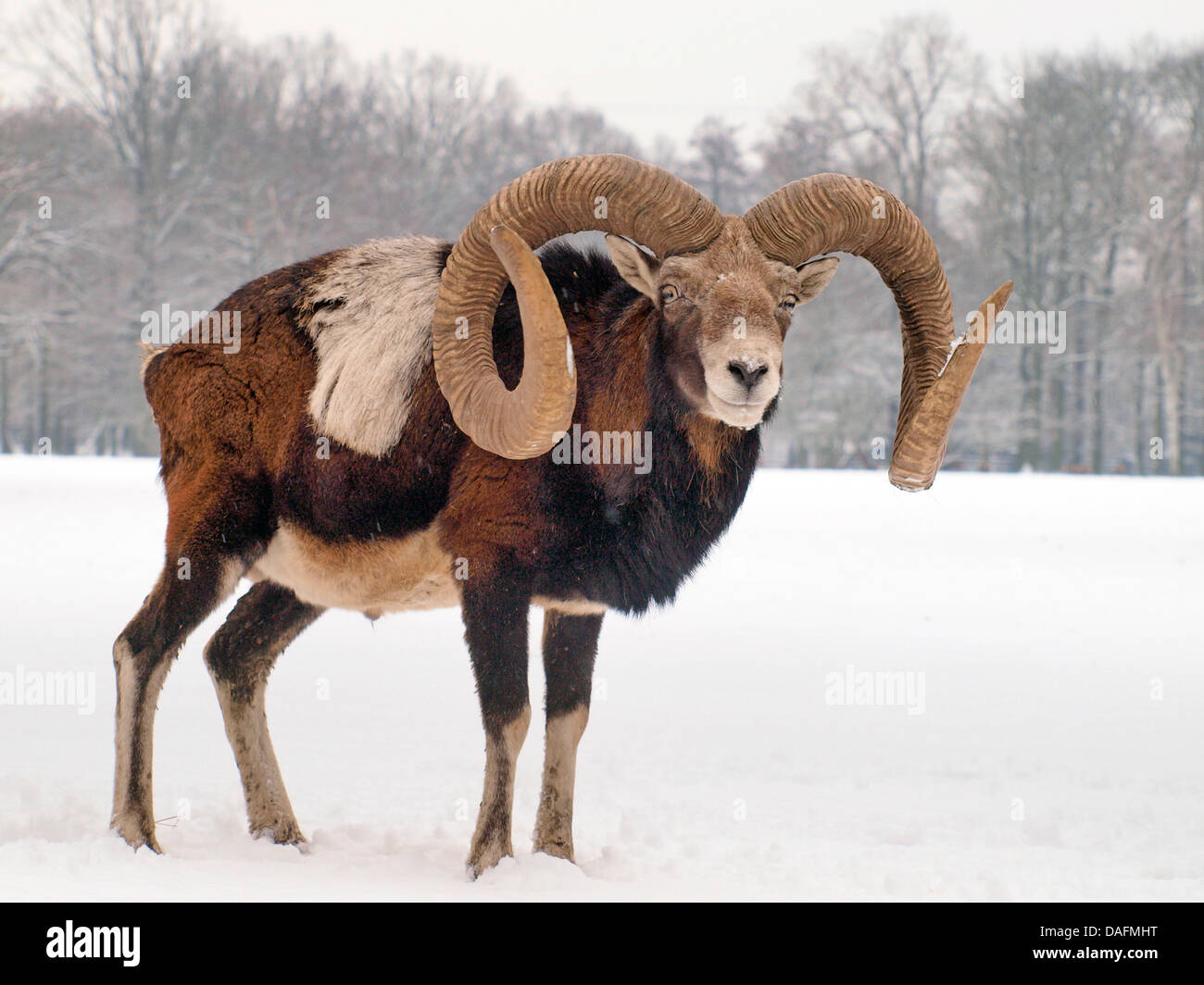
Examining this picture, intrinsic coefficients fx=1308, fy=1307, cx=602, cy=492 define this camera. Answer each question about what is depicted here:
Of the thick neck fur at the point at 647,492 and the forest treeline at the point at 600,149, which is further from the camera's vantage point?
the forest treeline at the point at 600,149

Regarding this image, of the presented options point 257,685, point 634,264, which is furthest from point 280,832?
point 634,264

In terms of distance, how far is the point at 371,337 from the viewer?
6691 mm

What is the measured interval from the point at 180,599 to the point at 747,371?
10.4ft

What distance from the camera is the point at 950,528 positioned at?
20.4 m

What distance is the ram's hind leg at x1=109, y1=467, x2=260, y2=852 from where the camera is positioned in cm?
658

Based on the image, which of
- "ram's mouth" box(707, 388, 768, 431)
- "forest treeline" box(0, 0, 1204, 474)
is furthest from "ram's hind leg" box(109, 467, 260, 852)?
"forest treeline" box(0, 0, 1204, 474)

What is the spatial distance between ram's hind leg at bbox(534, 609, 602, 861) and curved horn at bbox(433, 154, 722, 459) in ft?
3.89

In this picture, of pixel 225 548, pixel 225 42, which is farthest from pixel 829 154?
pixel 225 548

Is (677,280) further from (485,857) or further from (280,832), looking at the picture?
(280,832)

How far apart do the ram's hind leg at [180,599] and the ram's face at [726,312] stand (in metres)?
2.32

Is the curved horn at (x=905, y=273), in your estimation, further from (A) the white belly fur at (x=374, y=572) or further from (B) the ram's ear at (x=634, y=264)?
(A) the white belly fur at (x=374, y=572)

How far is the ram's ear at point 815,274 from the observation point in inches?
250

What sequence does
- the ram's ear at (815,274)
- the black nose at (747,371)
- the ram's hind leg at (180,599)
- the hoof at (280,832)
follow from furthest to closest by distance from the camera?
the hoof at (280,832) → the ram's hind leg at (180,599) → the ram's ear at (815,274) → the black nose at (747,371)

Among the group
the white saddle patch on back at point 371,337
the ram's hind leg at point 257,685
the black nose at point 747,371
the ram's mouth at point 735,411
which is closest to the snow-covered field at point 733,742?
the ram's hind leg at point 257,685
